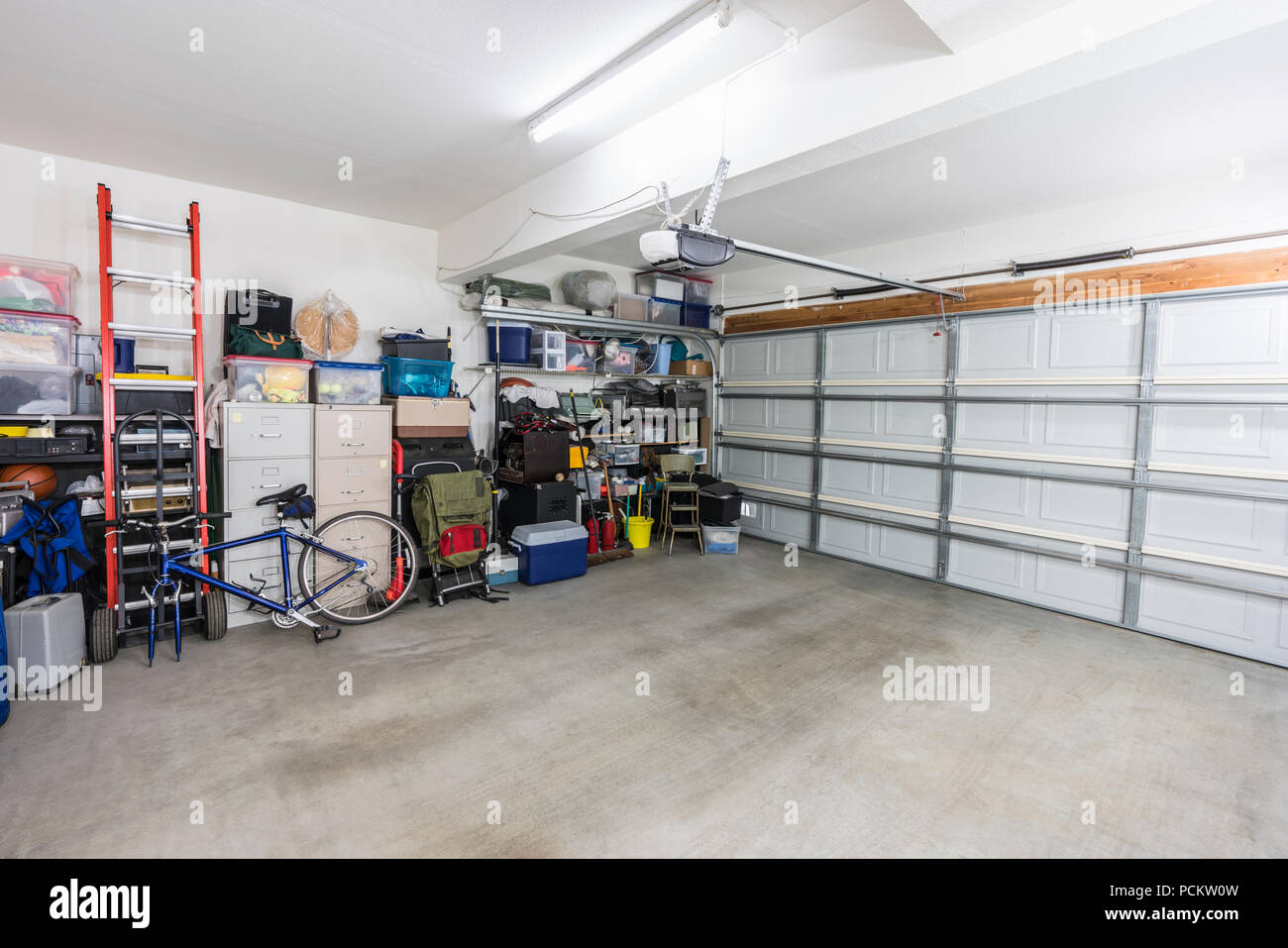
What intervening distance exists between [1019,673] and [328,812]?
11.9 feet

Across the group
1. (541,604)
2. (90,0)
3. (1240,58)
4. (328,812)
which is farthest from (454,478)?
(1240,58)

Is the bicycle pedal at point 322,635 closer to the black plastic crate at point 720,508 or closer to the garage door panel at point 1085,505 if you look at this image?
the black plastic crate at point 720,508

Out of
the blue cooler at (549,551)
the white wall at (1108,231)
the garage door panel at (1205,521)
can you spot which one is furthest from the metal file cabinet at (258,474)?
the garage door panel at (1205,521)

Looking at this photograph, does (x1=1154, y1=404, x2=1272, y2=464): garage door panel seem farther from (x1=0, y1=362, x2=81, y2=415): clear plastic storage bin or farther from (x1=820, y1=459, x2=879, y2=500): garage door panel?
(x1=0, y1=362, x2=81, y2=415): clear plastic storage bin

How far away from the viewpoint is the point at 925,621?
446 cm

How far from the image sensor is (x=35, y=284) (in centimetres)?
379

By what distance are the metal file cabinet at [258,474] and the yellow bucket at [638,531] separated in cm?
307

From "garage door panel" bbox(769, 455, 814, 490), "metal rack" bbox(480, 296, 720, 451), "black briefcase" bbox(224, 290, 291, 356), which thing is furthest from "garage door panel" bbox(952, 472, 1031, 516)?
"black briefcase" bbox(224, 290, 291, 356)

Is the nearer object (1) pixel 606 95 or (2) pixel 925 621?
(1) pixel 606 95

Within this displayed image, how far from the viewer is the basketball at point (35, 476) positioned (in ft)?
12.2

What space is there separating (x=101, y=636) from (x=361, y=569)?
1367mm

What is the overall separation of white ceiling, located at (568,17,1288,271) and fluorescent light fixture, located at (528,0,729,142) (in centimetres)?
76
